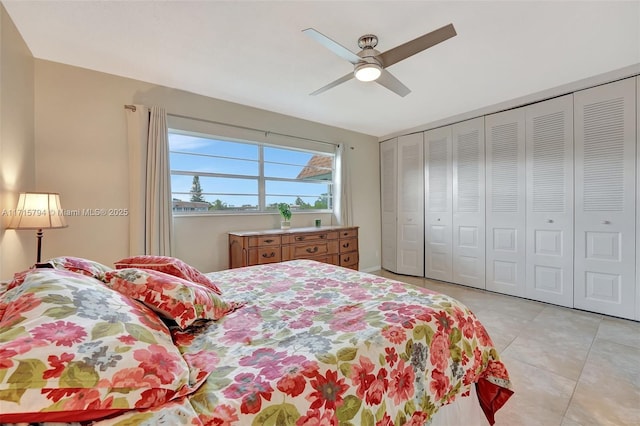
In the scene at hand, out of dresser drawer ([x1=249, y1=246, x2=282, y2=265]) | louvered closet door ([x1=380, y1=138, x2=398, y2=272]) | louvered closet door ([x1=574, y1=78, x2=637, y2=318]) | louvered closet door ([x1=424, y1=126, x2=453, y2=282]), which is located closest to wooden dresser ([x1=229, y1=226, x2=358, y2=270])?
dresser drawer ([x1=249, y1=246, x2=282, y2=265])

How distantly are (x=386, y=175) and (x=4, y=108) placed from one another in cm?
454

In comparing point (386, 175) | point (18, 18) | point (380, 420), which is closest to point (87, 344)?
point (380, 420)

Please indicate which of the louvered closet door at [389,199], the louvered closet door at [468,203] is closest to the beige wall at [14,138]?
the louvered closet door at [389,199]

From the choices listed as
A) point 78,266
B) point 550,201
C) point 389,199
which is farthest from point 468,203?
point 78,266

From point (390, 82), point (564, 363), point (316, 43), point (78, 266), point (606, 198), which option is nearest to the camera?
point (78, 266)

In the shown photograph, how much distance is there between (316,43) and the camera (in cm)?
219

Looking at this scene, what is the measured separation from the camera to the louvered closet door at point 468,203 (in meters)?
3.83

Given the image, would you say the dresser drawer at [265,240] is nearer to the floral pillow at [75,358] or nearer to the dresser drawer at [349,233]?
the dresser drawer at [349,233]

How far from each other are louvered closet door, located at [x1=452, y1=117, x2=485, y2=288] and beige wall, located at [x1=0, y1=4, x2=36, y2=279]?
459 centimetres

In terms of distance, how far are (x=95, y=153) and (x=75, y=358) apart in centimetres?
271

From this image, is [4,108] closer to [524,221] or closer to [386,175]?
[386,175]

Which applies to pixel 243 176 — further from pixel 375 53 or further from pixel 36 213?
pixel 375 53

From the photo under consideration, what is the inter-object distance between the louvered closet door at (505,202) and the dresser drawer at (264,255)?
9.21ft

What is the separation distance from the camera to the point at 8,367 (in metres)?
0.55
